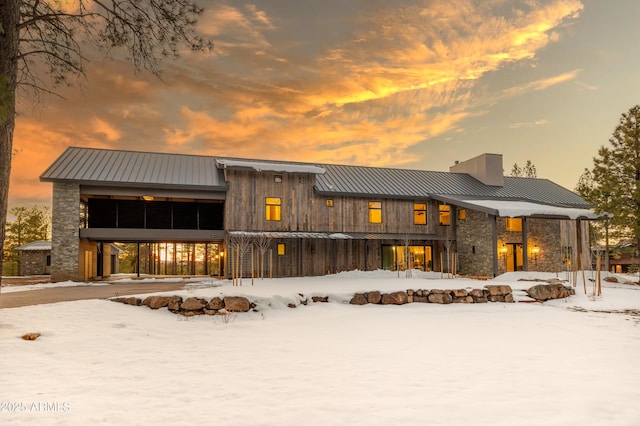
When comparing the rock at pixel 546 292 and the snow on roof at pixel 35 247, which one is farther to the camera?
the snow on roof at pixel 35 247

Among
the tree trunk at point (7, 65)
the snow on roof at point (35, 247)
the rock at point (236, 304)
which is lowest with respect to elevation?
the rock at point (236, 304)

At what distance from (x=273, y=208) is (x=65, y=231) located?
10129mm

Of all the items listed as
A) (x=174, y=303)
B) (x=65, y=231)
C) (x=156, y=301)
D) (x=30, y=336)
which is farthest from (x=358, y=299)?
(x=65, y=231)

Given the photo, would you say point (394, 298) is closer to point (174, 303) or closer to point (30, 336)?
point (174, 303)

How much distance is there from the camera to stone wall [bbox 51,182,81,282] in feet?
64.8

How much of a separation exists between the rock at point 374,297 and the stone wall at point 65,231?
14526mm

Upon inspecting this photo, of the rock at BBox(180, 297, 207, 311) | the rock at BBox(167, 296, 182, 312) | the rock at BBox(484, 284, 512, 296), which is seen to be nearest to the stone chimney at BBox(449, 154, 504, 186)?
the rock at BBox(484, 284, 512, 296)

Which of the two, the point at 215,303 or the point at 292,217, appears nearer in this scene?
the point at 215,303

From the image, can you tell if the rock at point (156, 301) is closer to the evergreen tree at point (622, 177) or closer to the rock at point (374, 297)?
the rock at point (374, 297)

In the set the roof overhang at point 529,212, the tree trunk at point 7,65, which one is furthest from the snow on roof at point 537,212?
the tree trunk at point 7,65

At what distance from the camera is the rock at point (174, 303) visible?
11.4m

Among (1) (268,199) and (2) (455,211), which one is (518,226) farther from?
(1) (268,199)

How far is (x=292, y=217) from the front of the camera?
23.0 metres

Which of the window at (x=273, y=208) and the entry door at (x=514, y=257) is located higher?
the window at (x=273, y=208)
